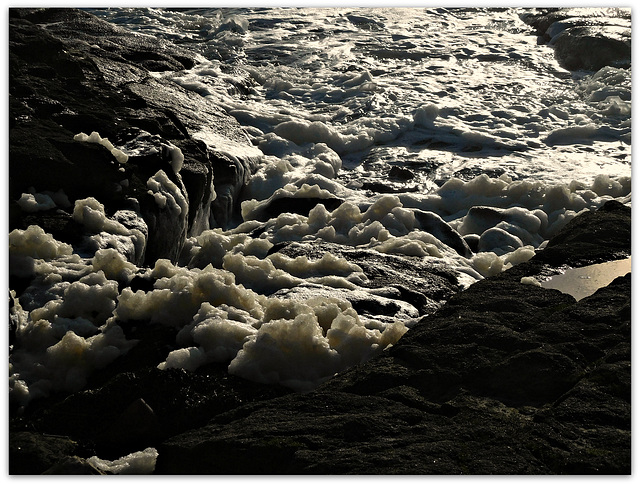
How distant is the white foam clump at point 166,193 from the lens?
6191mm

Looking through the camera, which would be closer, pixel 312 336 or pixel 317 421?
pixel 317 421

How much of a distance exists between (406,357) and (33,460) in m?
1.68

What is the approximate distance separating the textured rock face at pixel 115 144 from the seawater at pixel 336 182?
20cm

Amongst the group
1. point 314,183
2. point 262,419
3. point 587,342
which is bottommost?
point 314,183

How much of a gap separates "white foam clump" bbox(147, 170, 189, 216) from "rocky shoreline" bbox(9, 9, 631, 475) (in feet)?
0.53

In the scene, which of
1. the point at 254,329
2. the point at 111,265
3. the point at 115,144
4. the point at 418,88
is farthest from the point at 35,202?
Answer: the point at 418,88

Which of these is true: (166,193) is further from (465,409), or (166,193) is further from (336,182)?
(465,409)

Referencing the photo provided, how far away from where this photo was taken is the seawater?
4480 millimetres

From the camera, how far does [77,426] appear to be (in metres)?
3.93

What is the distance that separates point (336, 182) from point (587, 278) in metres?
4.30

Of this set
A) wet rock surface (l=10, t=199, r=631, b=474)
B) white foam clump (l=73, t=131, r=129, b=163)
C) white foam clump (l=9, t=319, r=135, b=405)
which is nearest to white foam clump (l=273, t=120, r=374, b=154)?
white foam clump (l=73, t=131, r=129, b=163)

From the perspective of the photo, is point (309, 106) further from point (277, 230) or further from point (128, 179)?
point (128, 179)

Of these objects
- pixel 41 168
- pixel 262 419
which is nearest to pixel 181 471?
pixel 262 419

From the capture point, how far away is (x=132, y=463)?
3.55m
